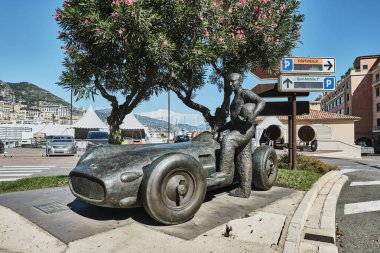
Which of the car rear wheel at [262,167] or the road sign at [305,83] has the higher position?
the road sign at [305,83]

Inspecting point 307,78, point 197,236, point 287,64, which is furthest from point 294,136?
point 197,236

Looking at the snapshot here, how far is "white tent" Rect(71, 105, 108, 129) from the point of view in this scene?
26.6 m

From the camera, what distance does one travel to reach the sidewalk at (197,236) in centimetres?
290

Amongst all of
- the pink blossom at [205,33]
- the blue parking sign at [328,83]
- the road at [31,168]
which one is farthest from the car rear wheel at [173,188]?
the road at [31,168]

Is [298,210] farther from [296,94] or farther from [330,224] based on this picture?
[296,94]

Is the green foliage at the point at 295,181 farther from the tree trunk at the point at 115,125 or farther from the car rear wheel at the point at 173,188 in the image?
the tree trunk at the point at 115,125

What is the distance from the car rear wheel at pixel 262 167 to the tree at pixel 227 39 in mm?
2092

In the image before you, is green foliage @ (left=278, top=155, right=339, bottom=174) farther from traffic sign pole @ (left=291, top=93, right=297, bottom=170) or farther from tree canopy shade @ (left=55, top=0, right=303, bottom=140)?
tree canopy shade @ (left=55, top=0, right=303, bottom=140)

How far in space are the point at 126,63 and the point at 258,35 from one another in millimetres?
3062

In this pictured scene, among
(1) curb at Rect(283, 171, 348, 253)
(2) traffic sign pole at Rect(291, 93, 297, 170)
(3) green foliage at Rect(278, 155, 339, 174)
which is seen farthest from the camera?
(3) green foliage at Rect(278, 155, 339, 174)

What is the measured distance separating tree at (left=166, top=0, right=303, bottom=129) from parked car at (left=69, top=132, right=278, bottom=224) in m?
2.52

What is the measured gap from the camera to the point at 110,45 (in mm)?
5402

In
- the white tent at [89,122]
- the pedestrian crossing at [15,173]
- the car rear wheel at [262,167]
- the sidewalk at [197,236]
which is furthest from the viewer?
the white tent at [89,122]

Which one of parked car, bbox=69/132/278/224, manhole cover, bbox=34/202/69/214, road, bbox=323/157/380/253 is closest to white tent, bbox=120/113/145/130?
road, bbox=323/157/380/253
